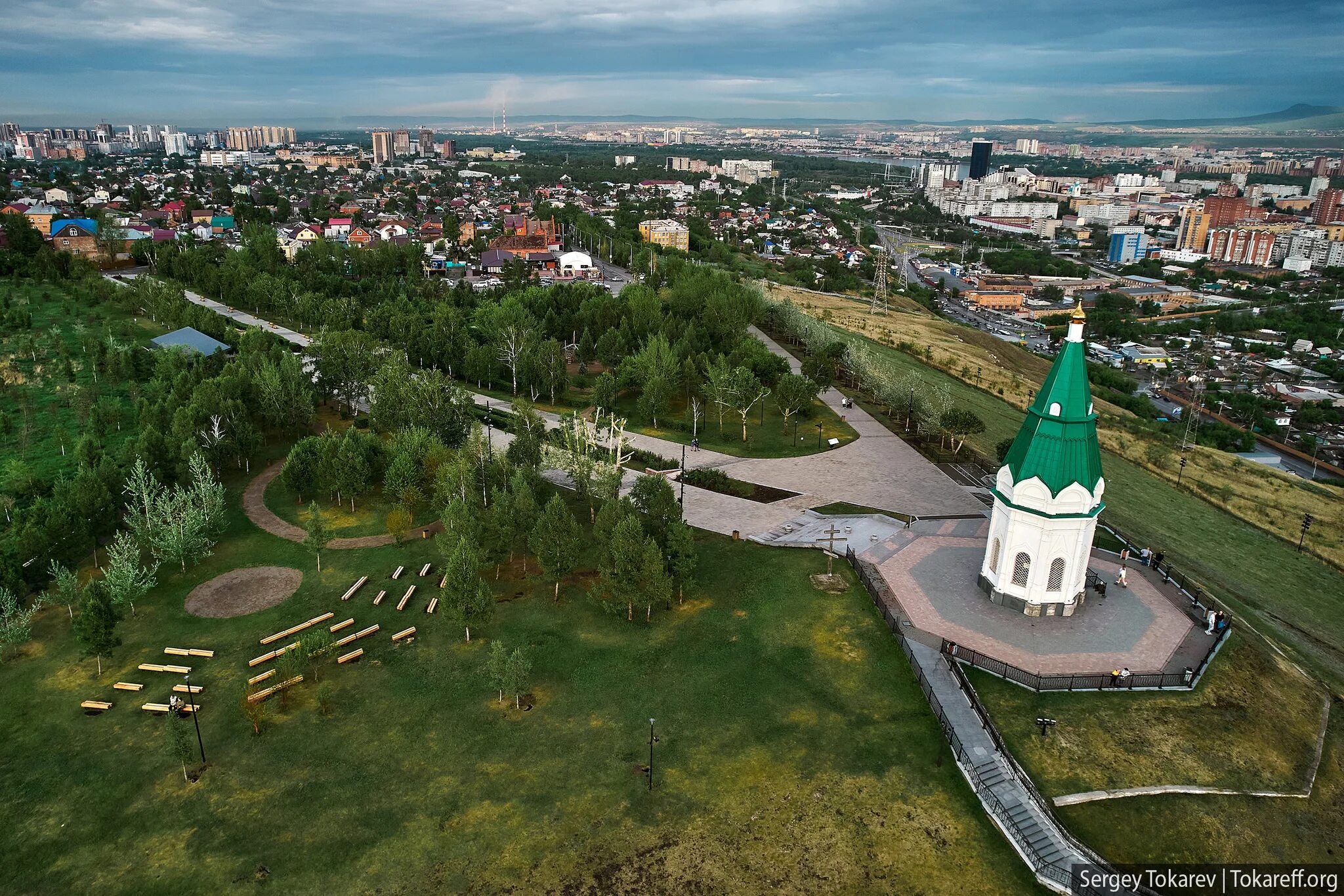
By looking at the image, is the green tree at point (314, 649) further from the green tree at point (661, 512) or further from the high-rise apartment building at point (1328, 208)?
the high-rise apartment building at point (1328, 208)

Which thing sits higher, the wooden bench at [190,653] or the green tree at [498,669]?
the green tree at [498,669]

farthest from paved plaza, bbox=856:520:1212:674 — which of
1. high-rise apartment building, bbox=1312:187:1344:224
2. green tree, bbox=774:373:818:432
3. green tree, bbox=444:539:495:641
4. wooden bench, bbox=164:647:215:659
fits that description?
high-rise apartment building, bbox=1312:187:1344:224

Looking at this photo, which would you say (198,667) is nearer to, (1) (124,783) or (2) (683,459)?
(1) (124,783)

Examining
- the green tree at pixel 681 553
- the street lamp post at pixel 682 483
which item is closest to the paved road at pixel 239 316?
the street lamp post at pixel 682 483

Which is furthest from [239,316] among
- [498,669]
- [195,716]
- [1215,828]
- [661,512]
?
[1215,828]

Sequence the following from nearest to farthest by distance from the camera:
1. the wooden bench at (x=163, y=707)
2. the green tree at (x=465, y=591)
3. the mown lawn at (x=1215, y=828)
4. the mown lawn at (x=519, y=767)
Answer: the mown lawn at (x=519, y=767) → the mown lawn at (x=1215, y=828) → the wooden bench at (x=163, y=707) → the green tree at (x=465, y=591)

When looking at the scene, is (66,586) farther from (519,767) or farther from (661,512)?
(661,512)

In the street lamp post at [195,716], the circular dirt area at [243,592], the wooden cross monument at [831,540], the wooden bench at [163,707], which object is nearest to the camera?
the street lamp post at [195,716]
